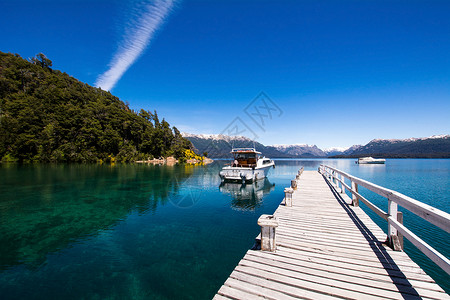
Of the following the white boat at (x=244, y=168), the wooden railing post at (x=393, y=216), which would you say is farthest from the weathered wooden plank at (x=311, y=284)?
the white boat at (x=244, y=168)

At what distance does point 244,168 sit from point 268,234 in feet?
61.7

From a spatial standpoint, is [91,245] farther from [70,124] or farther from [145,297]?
[70,124]

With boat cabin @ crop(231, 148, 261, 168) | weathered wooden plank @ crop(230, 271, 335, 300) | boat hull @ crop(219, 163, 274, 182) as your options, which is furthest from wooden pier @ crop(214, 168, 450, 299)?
boat cabin @ crop(231, 148, 261, 168)

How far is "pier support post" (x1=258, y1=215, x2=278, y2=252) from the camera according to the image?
179 inches

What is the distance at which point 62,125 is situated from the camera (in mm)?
59312

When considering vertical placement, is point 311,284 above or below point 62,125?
below

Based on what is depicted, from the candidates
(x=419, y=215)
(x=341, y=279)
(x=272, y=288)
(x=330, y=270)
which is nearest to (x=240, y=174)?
(x=330, y=270)

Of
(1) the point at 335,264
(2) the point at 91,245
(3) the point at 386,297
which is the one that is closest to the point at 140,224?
(2) the point at 91,245

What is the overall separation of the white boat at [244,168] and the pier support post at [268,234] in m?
18.3

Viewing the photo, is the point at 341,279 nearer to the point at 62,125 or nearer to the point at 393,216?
the point at 393,216

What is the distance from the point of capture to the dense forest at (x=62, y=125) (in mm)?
51250

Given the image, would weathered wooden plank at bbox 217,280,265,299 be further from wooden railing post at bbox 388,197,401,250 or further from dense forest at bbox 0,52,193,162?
dense forest at bbox 0,52,193,162

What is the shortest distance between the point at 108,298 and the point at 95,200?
12509 mm

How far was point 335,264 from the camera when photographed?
155 inches
